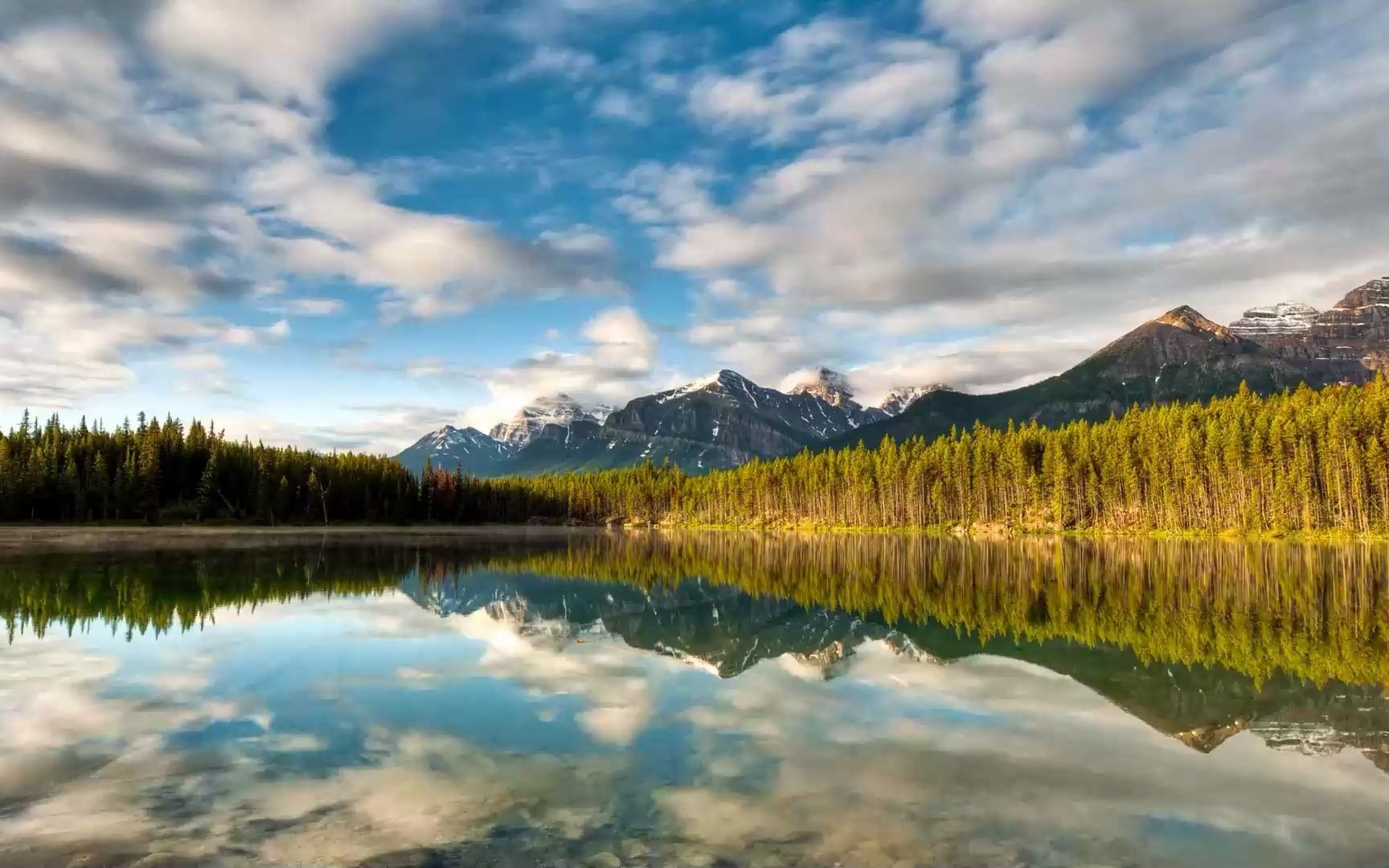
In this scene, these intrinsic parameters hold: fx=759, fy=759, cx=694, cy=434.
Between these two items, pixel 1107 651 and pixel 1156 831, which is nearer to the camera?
pixel 1156 831

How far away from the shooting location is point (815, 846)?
1078 centimetres

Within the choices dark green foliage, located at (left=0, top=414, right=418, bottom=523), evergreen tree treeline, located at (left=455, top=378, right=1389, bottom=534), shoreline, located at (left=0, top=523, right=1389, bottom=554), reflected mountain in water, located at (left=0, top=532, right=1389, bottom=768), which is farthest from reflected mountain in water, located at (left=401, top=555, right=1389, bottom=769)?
dark green foliage, located at (left=0, top=414, right=418, bottom=523)

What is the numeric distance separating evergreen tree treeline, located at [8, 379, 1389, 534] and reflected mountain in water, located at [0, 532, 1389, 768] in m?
23.6

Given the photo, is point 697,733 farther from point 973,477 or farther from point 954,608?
point 973,477

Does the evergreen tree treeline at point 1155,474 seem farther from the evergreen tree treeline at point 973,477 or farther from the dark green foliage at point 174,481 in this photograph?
the dark green foliage at point 174,481

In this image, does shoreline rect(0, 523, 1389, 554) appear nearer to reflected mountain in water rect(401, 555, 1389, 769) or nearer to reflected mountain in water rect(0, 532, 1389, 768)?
reflected mountain in water rect(0, 532, 1389, 768)

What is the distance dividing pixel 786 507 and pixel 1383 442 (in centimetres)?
11220

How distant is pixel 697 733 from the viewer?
17.0 meters

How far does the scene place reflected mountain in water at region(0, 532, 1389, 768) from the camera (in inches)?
816

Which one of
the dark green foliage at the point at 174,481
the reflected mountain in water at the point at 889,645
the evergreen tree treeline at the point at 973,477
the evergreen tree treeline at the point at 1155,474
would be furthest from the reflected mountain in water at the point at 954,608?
the dark green foliage at the point at 174,481

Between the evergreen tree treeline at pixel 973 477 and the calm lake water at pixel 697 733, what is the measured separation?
Answer: 74402 mm

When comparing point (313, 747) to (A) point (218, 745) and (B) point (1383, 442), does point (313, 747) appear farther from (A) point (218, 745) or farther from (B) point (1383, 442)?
(B) point (1383, 442)

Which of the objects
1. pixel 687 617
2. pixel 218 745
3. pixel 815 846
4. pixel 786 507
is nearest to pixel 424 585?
pixel 687 617

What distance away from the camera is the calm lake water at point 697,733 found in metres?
11.1
